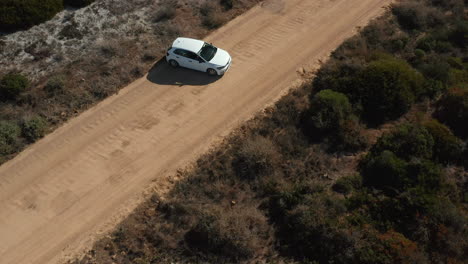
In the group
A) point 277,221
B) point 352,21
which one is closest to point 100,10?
point 352,21

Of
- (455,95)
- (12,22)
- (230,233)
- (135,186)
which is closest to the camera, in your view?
(230,233)

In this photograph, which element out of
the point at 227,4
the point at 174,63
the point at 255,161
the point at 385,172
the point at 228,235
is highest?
the point at 227,4

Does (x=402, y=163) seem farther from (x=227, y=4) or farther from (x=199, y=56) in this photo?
(x=227, y=4)

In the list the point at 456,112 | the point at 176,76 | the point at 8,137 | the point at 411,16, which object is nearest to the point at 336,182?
the point at 456,112

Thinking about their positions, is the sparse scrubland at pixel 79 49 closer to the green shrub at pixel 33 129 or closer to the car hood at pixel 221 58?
the green shrub at pixel 33 129

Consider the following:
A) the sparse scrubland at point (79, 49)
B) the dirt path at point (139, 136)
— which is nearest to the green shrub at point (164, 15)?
the sparse scrubland at point (79, 49)

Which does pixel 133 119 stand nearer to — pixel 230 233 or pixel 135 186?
pixel 135 186
